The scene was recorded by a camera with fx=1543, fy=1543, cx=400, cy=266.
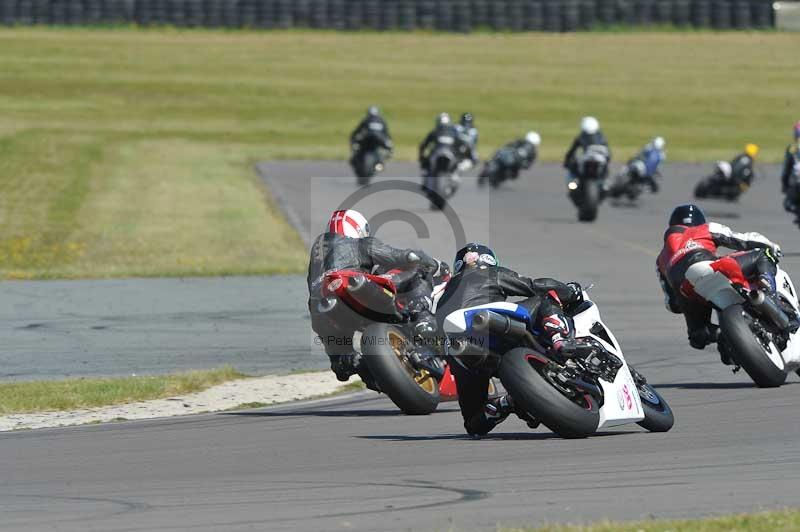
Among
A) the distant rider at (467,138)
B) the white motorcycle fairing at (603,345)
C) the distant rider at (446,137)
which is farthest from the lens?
the distant rider at (467,138)

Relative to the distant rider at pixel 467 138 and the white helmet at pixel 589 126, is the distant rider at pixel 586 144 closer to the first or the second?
the white helmet at pixel 589 126

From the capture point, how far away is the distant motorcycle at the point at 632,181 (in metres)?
28.8

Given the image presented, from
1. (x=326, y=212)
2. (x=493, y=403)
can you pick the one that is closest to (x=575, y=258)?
(x=326, y=212)

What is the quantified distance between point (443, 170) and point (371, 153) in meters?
2.85

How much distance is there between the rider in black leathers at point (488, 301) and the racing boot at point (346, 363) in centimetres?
158

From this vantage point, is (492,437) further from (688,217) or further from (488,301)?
(688,217)

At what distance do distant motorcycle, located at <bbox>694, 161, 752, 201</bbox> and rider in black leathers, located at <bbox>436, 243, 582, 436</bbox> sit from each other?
20221 millimetres

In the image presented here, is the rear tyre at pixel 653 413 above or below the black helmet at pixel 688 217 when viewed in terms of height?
below

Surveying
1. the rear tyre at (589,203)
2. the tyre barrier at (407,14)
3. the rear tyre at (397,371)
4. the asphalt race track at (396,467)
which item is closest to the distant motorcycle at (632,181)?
the rear tyre at (589,203)

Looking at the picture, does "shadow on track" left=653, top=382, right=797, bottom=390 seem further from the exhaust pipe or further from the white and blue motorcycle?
the white and blue motorcycle

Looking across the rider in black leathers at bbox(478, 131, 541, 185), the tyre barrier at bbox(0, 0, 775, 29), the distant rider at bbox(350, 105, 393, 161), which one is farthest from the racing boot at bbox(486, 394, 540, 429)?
the tyre barrier at bbox(0, 0, 775, 29)

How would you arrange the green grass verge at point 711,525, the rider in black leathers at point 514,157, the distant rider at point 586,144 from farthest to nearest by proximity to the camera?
1. the rider in black leathers at point 514,157
2. the distant rider at point 586,144
3. the green grass verge at point 711,525

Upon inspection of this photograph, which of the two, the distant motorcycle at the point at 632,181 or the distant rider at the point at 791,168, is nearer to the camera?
the distant rider at the point at 791,168

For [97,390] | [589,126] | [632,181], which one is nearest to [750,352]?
[97,390]
